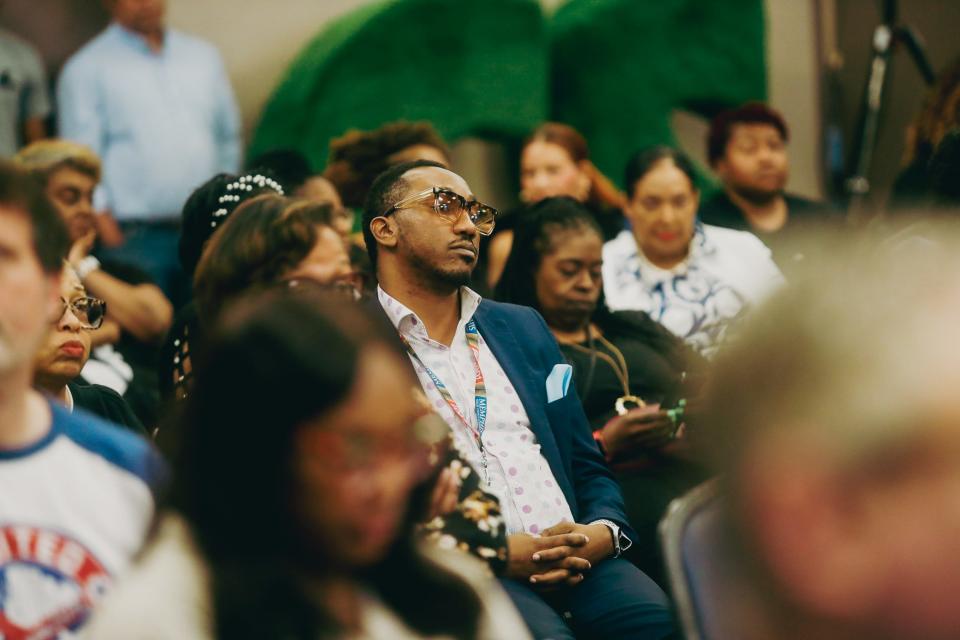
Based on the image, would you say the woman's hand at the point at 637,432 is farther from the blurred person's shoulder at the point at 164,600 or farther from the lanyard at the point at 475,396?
the blurred person's shoulder at the point at 164,600

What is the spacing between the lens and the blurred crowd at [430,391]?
1065 mm

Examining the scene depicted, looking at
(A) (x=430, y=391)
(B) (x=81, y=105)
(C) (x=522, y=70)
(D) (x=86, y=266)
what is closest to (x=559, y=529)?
(A) (x=430, y=391)

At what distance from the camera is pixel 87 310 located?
8.77 ft

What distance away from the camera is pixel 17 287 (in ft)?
5.10

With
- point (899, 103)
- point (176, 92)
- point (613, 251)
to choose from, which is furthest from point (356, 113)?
point (899, 103)

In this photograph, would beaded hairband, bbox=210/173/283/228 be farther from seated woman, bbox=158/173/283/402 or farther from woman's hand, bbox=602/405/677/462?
woman's hand, bbox=602/405/677/462

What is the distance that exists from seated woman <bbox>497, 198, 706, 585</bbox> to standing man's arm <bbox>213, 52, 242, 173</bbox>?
187 centimetres

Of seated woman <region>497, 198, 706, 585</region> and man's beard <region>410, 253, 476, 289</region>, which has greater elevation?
man's beard <region>410, 253, 476, 289</region>

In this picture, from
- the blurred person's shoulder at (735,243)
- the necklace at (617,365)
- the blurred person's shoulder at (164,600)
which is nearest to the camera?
the blurred person's shoulder at (164,600)

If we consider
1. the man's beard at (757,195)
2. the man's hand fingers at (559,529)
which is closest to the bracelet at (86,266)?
the man's hand fingers at (559,529)

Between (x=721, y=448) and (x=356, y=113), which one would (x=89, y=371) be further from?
(x=721, y=448)

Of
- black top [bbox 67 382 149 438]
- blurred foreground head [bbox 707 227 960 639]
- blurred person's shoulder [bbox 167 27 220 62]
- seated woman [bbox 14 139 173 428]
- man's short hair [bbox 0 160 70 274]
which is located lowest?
seated woman [bbox 14 139 173 428]

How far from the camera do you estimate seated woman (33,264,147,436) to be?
2443 mm

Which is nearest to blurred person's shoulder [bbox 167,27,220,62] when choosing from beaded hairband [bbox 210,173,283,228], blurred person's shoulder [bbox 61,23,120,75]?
blurred person's shoulder [bbox 61,23,120,75]
